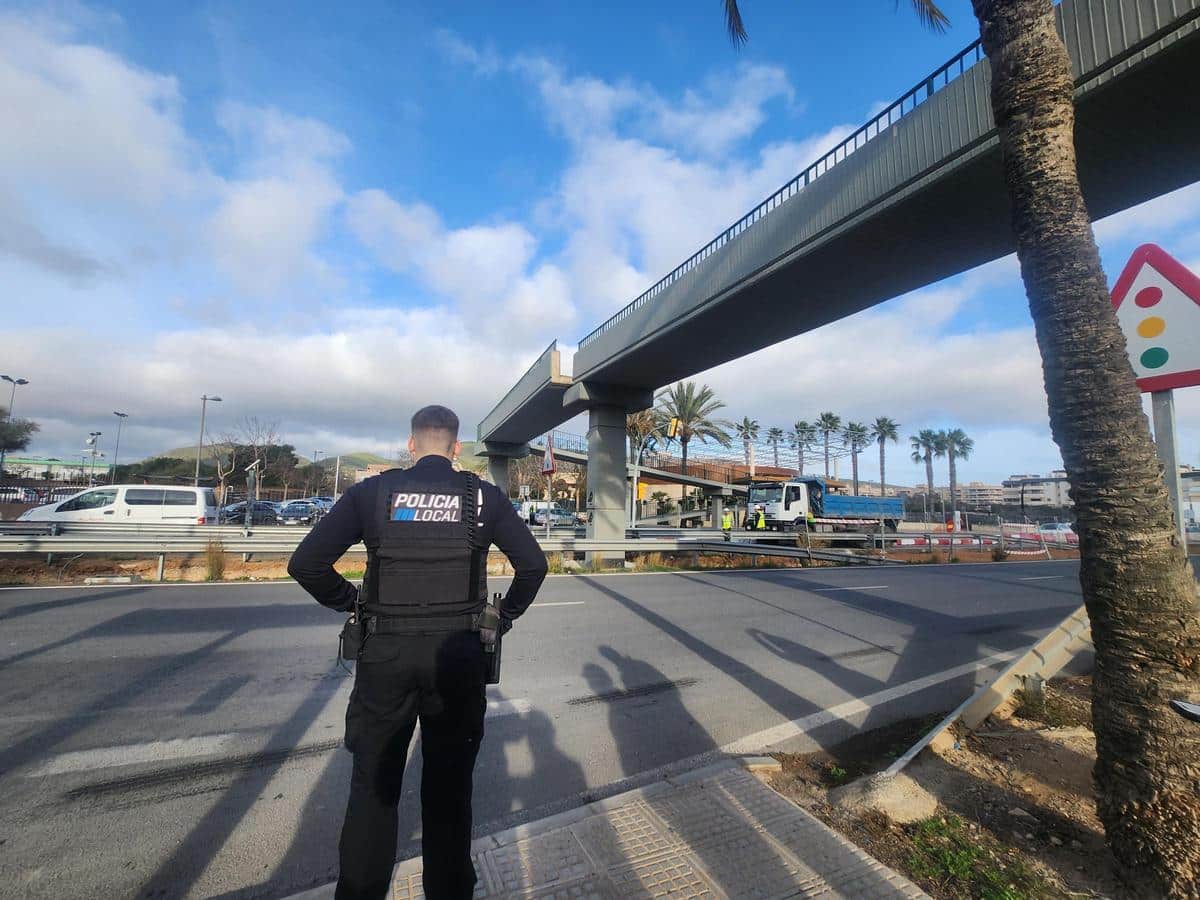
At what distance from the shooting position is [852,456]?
73188 mm

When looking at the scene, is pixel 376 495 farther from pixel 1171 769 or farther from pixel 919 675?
pixel 919 675

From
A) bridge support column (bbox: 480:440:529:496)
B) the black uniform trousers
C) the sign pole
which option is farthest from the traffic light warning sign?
bridge support column (bbox: 480:440:529:496)

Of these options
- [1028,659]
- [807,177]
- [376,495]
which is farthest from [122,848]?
[807,177]

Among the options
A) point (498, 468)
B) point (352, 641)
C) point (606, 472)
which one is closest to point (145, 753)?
point (352, 641)

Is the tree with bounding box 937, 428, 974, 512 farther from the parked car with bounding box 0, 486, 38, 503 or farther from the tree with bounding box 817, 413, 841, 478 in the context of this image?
the parked car with bounding box 0, 486, 38, 503

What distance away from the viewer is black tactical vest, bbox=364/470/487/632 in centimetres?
227

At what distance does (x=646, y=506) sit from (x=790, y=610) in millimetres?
50043

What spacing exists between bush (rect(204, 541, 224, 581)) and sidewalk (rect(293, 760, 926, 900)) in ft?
36.5

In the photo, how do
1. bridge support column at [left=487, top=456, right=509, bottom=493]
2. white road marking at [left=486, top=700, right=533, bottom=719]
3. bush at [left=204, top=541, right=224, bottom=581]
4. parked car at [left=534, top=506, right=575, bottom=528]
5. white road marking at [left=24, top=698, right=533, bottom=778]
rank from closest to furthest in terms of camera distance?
1. white road marking at [left=24, top=698, right=533, bottom=778]
2. white road marking at [left=486, top=700, right=533, bottom=719]
3. bush at [left=204, top=541, right=224, bottom=581]
4. parked car at [left=534, top=506, right=575, bottom=528]
5. bridge support column at [left=487, top=456, right=509, bottom=493]

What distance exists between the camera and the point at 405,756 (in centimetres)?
219

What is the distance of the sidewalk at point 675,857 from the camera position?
2338mm

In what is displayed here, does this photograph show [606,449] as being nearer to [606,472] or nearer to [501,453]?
[606,472]

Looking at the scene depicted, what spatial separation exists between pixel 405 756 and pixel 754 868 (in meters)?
1.54

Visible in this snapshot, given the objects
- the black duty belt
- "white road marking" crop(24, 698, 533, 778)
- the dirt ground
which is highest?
the black duty belt
